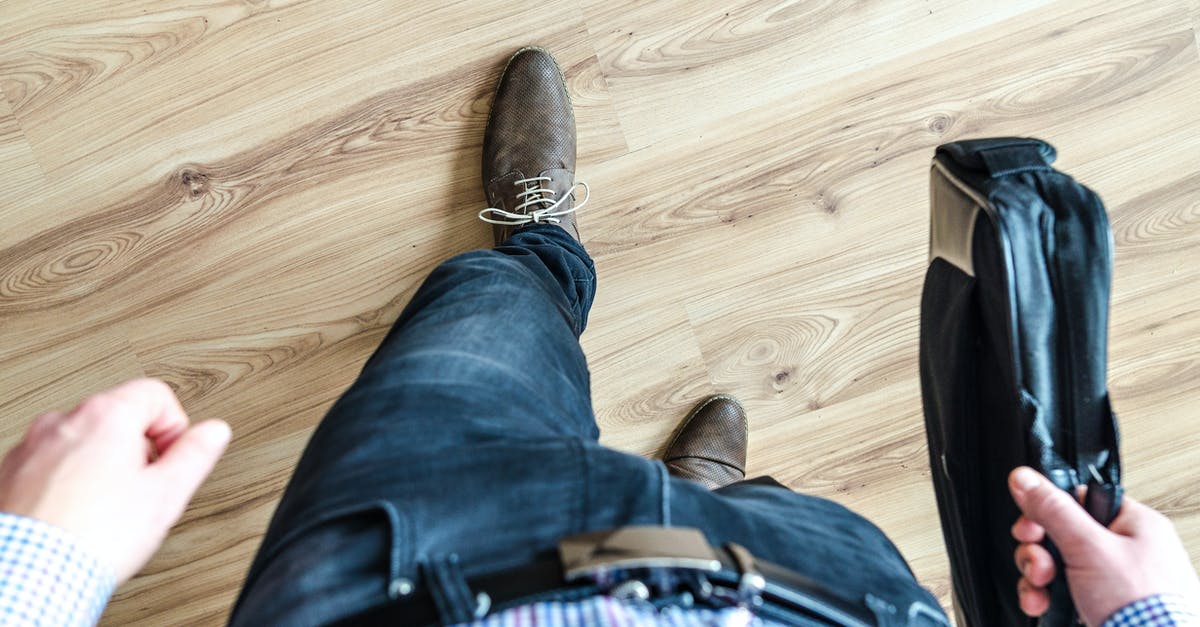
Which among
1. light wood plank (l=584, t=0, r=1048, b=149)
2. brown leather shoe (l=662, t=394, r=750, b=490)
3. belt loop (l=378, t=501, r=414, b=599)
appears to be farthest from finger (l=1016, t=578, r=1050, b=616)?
light wood plank (l=584, t=0, r=1048, b=149)

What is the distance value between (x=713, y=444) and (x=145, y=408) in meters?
0.73

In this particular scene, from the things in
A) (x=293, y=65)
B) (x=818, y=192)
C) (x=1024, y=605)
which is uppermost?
(x=293, y=65)

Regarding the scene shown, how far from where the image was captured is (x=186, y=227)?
1068 mm

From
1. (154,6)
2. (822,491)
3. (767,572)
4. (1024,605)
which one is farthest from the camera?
(822,491)

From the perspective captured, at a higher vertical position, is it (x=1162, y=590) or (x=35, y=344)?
(x=35, y=344)

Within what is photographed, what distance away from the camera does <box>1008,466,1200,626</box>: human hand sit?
2.02 feet

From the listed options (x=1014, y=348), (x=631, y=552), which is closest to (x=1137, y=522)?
(x=1014, y=348)

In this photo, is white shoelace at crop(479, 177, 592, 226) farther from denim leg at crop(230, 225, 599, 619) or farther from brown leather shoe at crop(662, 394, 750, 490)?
brown leather shoe at crop(662, 394, 750, 490)

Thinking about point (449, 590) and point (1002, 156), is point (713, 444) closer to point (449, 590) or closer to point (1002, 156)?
point (1002, 156)

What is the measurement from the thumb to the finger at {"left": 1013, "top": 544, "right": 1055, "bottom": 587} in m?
0.02

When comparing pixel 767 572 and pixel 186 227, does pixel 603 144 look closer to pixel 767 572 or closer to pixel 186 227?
pixel 186 227

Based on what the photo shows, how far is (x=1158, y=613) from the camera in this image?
59 centimetres

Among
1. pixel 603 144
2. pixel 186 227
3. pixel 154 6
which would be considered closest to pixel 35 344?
pixel 186 227

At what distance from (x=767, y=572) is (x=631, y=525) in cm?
9
